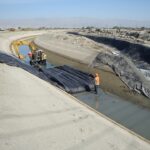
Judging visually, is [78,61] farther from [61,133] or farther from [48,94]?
[61,133]

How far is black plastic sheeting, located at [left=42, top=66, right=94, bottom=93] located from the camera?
22.8 meters

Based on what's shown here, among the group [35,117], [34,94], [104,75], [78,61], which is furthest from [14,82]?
[78,61]

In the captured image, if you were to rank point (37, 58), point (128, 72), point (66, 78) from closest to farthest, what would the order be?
1. point (66, 78)
2. point (128, 72)
3. point (37, 58)

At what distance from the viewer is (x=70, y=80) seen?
953 inches

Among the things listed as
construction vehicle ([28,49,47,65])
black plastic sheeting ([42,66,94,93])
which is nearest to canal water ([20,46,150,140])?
black plastic sheeting ([42,66,94,93])

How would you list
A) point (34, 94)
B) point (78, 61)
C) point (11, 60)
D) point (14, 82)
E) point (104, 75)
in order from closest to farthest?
point (34, 94)
point (14, 82)
point (11, 60)
point (104, 75)
point (78, 61)

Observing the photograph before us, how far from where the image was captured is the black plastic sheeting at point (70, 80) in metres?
22.8

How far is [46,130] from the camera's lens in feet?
42.5

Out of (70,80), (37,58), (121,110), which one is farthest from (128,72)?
(37,58)

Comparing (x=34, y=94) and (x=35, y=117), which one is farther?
(x=34, y=94)

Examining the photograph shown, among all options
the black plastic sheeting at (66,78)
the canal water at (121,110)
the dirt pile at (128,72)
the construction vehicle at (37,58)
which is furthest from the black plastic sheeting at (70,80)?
the construction vehicle at (37,58)

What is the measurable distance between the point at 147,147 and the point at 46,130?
4830mm

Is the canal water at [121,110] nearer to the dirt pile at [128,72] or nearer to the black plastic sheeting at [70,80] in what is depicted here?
the black plastic sheeting at [70,80]

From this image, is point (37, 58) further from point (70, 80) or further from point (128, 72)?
point (128, 72)
